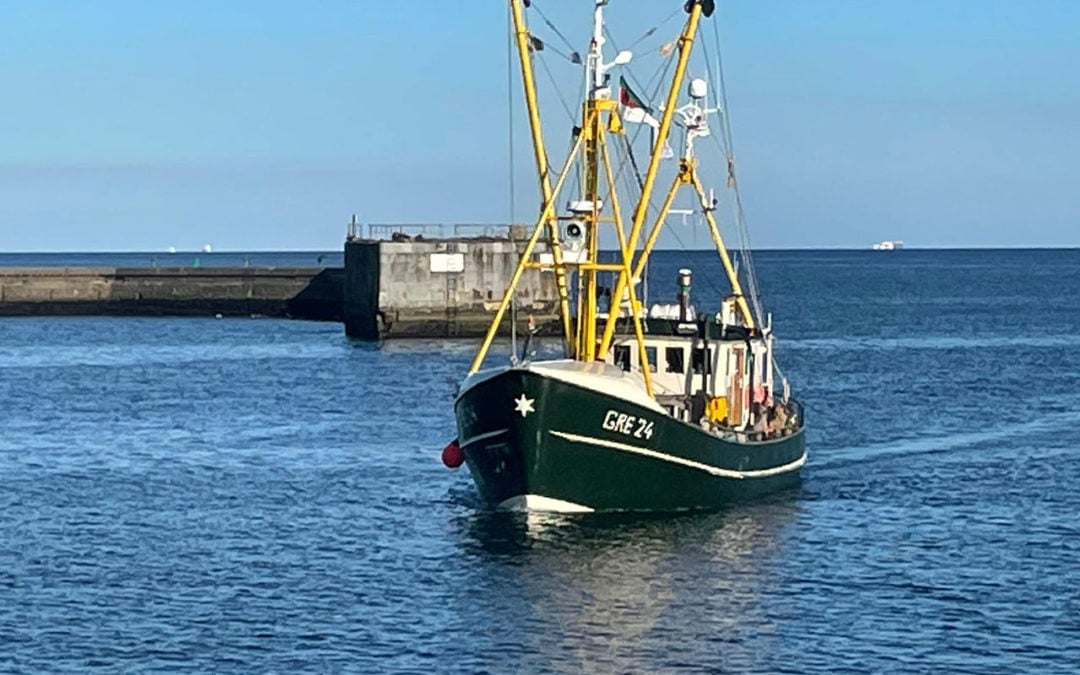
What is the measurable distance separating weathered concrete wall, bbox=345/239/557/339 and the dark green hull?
2346 inches

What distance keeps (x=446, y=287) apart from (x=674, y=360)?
2258 inches

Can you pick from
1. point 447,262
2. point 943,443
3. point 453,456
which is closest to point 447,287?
point 447,262

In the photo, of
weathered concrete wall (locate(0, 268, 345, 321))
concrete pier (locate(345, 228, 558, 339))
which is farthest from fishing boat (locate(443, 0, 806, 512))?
weathered concrete wall (locate(0, 268, 345, 321))

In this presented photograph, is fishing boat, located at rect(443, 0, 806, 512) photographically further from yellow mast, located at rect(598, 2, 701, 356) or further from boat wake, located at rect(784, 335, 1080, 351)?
boat wake, located at rect(784, 335, 1080, 351)

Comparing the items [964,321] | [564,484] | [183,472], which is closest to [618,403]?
[564,484]

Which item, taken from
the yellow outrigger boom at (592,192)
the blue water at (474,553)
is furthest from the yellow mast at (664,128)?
the blue water at (474,553)

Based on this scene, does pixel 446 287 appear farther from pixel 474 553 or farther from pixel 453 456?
pixel 474 553

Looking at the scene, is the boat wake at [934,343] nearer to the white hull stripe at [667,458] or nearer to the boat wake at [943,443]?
the boat wake at [943,443]

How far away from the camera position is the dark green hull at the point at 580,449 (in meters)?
→ 40.5

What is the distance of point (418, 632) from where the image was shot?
110ft

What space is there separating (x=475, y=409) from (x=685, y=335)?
7.39m

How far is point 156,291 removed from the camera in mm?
135375

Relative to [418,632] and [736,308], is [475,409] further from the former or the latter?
[736,308]

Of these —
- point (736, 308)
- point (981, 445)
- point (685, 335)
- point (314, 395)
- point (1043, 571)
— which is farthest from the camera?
point (314, 395)
